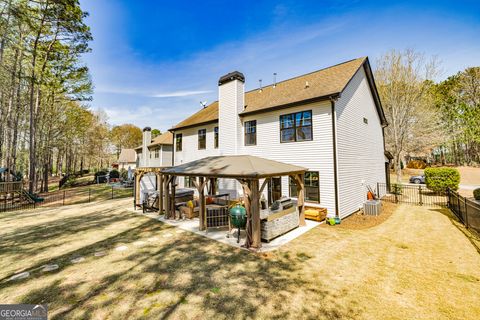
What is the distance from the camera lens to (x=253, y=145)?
13.2m

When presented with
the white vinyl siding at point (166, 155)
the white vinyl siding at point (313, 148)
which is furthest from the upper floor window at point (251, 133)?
the white vinyl siding at point (166, 155)

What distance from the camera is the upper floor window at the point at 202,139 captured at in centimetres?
1633

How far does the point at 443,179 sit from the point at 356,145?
30.7 ft

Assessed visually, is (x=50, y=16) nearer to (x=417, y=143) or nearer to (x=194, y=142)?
(x=194, y=142)

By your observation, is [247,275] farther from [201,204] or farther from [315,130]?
[315,130]

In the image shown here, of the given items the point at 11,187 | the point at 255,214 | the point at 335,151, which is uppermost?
the point at 335,151

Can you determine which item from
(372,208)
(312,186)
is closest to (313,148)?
(312,186)

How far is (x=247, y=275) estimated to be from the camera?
530cm

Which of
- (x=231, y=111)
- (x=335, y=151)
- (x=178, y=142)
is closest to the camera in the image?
(x=335, y=151)

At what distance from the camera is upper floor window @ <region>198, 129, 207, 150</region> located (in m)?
16.3

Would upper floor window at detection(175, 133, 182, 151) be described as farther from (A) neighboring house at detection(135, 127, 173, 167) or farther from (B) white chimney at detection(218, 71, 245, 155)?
(B) white chimney at detection(218, 71, 245, 155)

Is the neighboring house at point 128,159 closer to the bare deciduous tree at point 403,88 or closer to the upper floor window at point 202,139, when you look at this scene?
the upper floor window at point 202,139

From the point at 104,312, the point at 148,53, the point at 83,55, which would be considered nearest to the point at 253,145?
the point at 104,312

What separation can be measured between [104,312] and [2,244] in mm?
7364
